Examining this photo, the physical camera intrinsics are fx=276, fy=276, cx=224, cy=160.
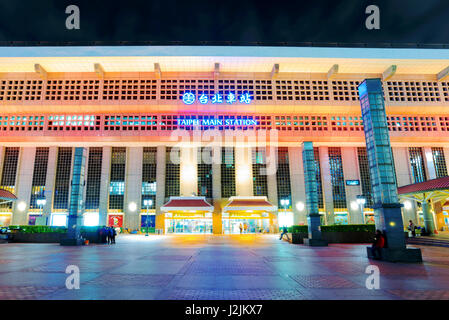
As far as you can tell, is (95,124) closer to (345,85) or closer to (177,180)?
(177,180)

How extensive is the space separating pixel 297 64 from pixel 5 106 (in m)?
42.6

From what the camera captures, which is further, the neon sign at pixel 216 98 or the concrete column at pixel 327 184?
the neon sign at pixel 216 98

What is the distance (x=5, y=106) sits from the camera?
3950 centimetres

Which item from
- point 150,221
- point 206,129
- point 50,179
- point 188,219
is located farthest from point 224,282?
point 50,179

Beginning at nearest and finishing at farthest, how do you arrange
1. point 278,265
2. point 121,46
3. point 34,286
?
point 34,286, point 278,265, point 121,46

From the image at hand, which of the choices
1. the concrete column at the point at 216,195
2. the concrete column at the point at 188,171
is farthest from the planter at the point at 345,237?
the concrete column at the point at 188,171

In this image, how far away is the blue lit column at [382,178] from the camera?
448 inches

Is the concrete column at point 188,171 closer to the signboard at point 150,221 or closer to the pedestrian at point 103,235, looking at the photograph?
the signboard at point 150,221

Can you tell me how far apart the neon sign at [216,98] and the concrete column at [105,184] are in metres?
13.7

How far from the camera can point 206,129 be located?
1578 inches

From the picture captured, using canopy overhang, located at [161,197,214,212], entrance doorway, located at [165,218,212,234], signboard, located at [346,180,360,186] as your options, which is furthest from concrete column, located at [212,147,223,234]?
signboard, located at [346,180,360,186]

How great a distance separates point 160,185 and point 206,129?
10486 millimetres

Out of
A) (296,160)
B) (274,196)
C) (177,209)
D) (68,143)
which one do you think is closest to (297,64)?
(296,160)

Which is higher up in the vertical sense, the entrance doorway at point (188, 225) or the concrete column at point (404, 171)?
the concrete column at point (404, 171)
